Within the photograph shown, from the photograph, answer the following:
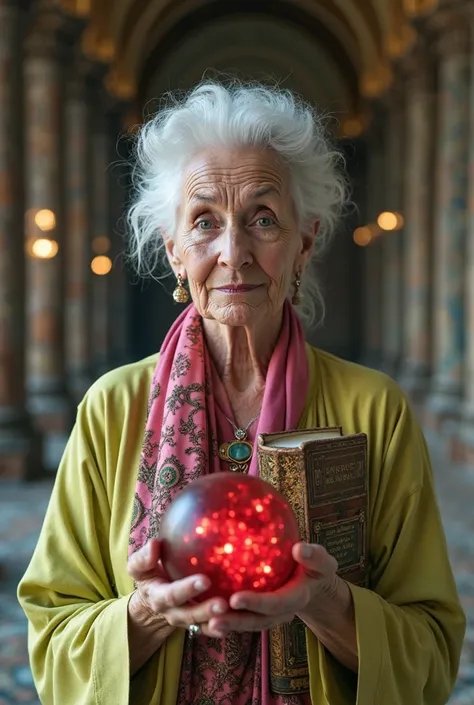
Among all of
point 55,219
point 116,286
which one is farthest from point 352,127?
point 55,219

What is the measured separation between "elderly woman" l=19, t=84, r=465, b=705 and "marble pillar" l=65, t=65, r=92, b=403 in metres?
14.7

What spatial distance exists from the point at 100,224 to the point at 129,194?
19.0m

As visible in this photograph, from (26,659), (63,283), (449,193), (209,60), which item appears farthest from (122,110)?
(26,659)

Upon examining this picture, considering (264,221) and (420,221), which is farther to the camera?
(420,221)

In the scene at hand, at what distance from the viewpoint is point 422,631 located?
2184 millimetres

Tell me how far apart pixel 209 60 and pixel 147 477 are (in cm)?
2842

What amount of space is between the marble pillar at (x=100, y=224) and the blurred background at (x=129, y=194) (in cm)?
6

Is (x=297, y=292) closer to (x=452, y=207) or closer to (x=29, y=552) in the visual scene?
(x=29, y=552)

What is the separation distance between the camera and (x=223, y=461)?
7.47 feet

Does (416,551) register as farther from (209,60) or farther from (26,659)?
(209,60)

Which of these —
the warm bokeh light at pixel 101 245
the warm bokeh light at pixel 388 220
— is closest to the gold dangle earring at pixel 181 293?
the warm bokeh light at pixel 388 220

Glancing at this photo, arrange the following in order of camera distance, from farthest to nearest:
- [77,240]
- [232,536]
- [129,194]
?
[77,240] < [129,194] < [232,536]

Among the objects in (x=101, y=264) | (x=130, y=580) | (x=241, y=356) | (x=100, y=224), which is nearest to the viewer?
(x=130, y=580)

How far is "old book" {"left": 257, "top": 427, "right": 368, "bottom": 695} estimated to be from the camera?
6.29 ft
